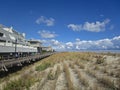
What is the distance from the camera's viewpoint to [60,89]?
14.2 meters

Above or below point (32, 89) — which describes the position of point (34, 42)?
above

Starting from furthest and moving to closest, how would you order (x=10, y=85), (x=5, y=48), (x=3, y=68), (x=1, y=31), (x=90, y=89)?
1. (x=1, y=31)
2. (x=5, y=48)
3. (x=3, y=68)
4. (x=10, y=85)
5. (x=90, y=89)

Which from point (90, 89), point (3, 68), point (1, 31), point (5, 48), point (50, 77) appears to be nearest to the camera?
point (90, 89)

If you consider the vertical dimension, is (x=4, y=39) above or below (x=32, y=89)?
above

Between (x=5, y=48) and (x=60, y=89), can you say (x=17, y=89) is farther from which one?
(x=5, y=48)

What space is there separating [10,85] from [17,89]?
854mm

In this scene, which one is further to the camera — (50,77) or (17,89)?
(50,77)

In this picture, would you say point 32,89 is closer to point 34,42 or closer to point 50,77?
point 50,77

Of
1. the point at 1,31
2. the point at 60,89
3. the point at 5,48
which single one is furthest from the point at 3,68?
the point at 1,31

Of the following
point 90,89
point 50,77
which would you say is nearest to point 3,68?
point 50,77

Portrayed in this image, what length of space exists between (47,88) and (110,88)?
4294 mm

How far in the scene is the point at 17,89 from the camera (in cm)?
1432

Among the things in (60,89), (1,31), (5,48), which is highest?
(1,31)

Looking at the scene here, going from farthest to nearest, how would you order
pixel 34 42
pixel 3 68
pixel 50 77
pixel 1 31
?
pixel 34 42 → pixel 1 31 → pixel 3 68 → pixel 50 77
